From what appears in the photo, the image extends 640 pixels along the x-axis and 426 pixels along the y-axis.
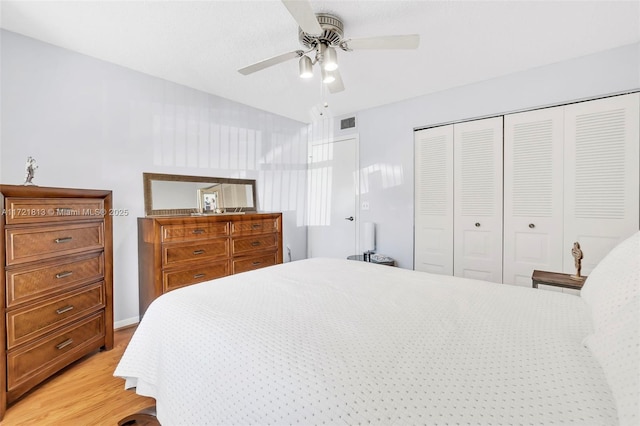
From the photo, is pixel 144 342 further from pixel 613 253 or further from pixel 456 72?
pixel 456 72

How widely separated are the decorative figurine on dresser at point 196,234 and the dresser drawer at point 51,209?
0.45 m

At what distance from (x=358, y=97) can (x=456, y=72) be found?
1.07 m

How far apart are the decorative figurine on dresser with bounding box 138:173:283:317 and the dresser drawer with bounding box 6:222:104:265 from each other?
0.43m

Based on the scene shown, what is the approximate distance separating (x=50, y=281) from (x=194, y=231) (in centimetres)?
104

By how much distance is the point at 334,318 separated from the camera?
3.67 ft

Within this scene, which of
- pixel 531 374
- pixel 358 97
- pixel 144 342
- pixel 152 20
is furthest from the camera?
pixel 358 97

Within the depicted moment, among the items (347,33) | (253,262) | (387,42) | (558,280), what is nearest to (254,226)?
(253,262)

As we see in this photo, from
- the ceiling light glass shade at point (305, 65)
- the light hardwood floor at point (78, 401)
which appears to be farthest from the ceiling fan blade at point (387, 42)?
the light hardwood floor at point (78, 401)

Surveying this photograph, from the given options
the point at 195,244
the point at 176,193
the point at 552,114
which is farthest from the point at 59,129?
the point at 552,114

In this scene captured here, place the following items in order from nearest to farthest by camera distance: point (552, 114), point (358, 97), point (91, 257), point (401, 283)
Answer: point (401, 283), point (91, 257), point (552, 114), point (358, 97)

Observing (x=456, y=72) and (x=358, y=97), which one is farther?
(x=358, y=97)

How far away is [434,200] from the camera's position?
338 cm

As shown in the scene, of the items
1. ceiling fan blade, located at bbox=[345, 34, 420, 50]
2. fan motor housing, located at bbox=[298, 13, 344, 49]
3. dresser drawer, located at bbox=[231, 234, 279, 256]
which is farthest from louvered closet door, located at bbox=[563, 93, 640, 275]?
dresser drawer, located at bbox=[231, 234, 279, 256]

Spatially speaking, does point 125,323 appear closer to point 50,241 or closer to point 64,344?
point 64,344
